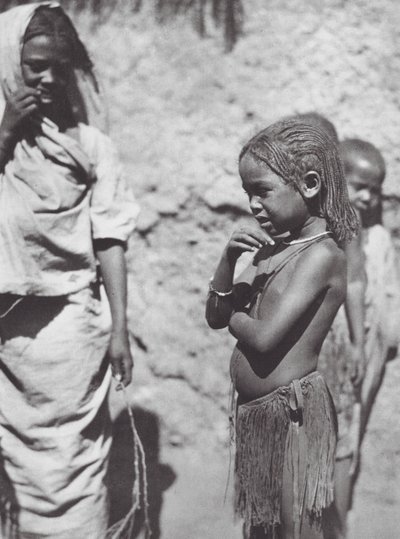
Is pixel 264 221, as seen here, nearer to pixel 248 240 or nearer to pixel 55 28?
pixel 248 240

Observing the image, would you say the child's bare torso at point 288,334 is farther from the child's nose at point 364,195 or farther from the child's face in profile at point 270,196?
the child's nose at point 364,195

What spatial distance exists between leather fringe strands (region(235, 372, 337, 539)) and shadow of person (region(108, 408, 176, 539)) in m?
1.41

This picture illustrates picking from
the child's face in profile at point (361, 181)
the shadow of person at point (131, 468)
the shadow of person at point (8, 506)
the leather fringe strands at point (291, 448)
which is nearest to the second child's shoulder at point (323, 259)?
the leather fringe strands at point (291, 448)

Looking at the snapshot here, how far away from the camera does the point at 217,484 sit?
13.0ft

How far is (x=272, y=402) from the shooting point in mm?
2314

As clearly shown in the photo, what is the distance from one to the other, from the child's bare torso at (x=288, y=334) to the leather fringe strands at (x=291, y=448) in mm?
37

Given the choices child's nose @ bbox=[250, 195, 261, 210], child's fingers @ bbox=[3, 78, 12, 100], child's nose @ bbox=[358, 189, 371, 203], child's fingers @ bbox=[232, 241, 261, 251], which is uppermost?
child's fingers @ bbox=[3, 78, 12, 100]

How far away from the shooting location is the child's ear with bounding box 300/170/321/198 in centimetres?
224

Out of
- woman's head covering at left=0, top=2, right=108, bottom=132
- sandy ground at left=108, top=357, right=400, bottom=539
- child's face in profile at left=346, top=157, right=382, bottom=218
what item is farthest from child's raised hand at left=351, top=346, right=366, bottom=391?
woman's head covering at left=0, top=2, right=108, bottom=132

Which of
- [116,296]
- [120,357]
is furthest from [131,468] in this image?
[116,296]

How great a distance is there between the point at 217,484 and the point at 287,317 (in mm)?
1990

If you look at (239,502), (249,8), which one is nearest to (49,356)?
(239,502)

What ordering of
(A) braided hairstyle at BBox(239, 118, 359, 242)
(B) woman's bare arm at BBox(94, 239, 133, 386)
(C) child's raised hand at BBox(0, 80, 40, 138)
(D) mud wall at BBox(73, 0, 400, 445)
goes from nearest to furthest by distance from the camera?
(A) braided hairstyle at BBox(239, 118, 359, 242) < (C) child's raised hand at BBox(0, 80, 40, 138) < (B) woman's bare arm at BBox(94, 239, 133, 386) < (D) mud wall at BBox(73, 0, 400, 445)

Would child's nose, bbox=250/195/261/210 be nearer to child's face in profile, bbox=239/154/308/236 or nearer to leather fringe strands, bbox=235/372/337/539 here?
child's face in profile, bbox=239/154/308/236
